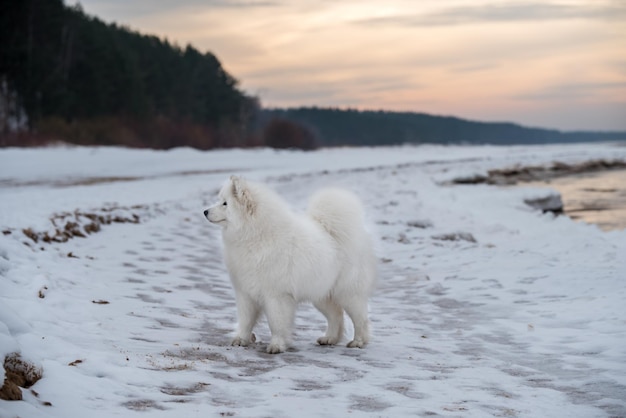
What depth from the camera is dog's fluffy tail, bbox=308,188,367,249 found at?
637 centimetres

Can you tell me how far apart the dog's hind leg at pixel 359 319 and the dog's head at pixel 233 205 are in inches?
51.4

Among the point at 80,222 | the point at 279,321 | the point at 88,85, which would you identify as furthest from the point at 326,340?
the point at 88,85

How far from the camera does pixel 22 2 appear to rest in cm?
4497

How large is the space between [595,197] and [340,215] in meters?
22.8

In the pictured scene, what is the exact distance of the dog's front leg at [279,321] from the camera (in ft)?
19.2

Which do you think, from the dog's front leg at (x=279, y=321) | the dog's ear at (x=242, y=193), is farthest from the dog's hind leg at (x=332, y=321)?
the dog's ear at (x=242, y=193)

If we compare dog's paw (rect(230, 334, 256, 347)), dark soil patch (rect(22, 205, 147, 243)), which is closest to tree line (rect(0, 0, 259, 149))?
dark soil patch (rect(22, 205, 147, 243))

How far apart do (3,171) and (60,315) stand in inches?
944

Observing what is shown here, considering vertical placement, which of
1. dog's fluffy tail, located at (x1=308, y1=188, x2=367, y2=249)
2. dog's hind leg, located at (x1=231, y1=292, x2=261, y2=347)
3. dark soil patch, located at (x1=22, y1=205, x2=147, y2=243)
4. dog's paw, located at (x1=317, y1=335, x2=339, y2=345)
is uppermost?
dog's fluffy tail, located at (x1=308, y1=188, x2=367, y2=249)

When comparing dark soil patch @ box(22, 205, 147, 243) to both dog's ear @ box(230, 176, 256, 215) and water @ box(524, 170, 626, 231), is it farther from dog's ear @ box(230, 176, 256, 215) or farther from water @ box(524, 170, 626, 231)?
water @ box(524, 170, 626, 231)

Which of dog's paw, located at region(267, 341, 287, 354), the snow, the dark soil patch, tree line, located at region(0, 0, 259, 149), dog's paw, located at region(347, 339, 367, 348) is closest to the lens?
the snow

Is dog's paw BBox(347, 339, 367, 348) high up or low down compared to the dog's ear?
down

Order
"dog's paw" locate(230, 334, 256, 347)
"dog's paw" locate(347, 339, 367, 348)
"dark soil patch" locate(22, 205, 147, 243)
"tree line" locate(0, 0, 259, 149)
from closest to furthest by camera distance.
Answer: "dog's paw" locate(230, 334, 256, 347) → "dog's paw" locate(347, 339, 367, 348) → "dark soil patch" locate(22, 205, 147, 243) → "tree line" locate(0, 0, 259, 149)

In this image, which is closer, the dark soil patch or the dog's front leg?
the dog's front leg
